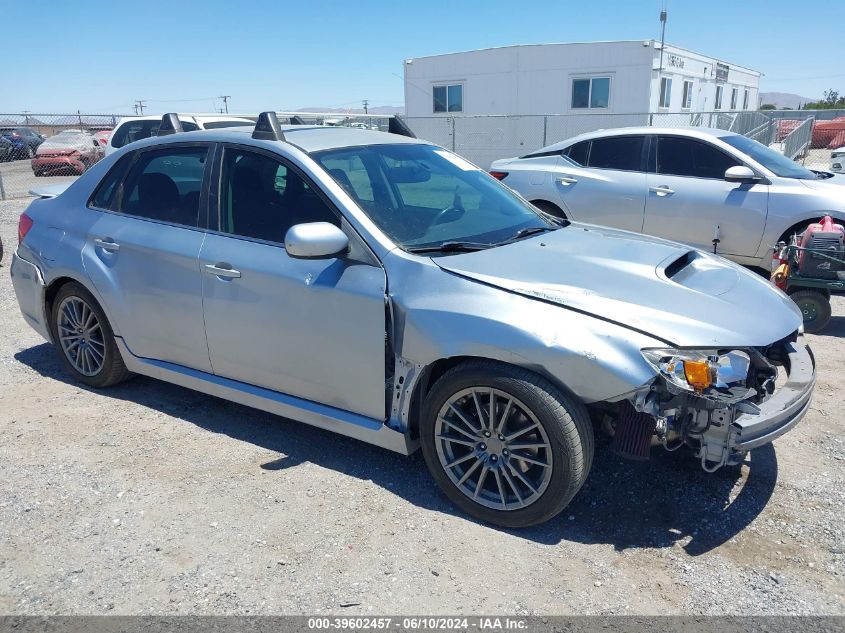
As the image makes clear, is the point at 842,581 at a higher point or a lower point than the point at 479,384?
lower

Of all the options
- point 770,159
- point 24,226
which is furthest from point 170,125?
point 770,159

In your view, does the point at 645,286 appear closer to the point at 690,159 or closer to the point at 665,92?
the point at 690,159

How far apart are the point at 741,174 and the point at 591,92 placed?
17.7 meters

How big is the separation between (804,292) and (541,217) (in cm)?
314

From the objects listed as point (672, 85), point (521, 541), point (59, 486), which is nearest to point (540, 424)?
point (521, 541)

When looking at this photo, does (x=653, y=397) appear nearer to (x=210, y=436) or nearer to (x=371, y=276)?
(x=371, y=276)

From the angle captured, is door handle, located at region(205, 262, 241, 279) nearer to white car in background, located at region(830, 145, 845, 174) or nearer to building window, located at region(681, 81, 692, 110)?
white car in background, located at region(830, 145, 845, 174)

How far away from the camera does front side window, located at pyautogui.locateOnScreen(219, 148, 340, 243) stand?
374 centimetres

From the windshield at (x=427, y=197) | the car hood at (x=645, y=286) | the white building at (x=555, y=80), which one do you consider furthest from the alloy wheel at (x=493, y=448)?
the white building at (x=555, y=80)

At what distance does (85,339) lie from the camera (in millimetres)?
4848

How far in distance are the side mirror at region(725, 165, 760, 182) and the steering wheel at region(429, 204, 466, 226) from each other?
436 cm

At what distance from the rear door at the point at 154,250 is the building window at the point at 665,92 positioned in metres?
23.0

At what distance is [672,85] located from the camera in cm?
2528

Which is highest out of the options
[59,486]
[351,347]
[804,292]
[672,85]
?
[672,85]
